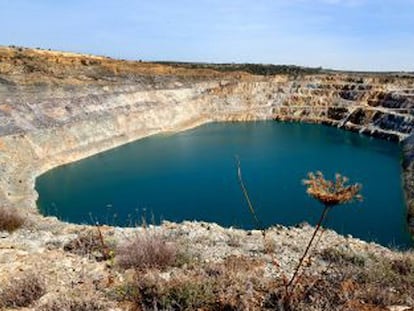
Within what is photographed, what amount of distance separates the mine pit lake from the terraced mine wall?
1811 mm

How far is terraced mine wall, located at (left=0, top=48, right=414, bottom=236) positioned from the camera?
136 feet

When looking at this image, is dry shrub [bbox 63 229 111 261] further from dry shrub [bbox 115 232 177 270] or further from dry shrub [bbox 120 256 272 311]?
dry shrub [bbox 120 256 272 311]

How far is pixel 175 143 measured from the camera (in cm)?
5456

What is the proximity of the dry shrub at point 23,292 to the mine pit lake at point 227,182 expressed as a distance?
998 cm

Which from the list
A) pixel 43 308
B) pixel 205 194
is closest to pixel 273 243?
pixel 43 308

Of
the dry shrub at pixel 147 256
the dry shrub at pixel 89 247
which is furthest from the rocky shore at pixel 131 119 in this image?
the dry shrub at pixel 147 256

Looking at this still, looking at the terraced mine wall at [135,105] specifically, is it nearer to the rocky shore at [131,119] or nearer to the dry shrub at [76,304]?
the rocky shore at [131,119]

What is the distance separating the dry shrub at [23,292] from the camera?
8.16m

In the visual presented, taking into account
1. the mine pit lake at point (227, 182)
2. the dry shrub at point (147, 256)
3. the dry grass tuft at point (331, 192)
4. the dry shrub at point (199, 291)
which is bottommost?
the mine pit lake at point (227, 182)

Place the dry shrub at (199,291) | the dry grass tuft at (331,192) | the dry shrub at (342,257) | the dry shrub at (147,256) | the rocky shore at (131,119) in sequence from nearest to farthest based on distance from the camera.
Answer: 1. the dry grass tuft at (331,192)
2. the dry shrub at (199,291)
3. the dry shrub at (147,256)
4. the dry shrub at (342,257)
5. the rocky shore at (131,119)

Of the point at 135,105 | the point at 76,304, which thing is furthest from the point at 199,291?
the point at 135,105

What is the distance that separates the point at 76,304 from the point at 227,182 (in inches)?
1147

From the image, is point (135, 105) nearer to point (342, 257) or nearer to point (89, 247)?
point (89, 247)

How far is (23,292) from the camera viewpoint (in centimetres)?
831
